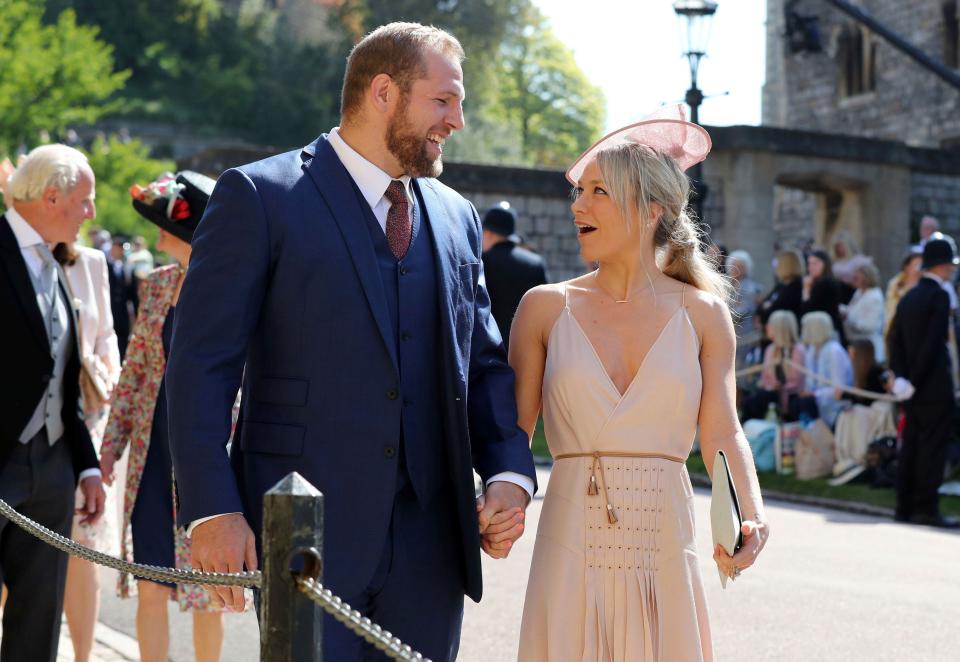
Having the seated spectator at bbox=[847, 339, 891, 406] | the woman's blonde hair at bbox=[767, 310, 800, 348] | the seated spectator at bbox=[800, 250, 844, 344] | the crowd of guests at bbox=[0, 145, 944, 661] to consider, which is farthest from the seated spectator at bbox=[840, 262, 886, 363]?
the crowd of guests at bbox=[0, 145, 944, 661]

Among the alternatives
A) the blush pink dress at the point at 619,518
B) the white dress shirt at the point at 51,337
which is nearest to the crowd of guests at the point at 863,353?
the white dress shirt at the point at 51,337

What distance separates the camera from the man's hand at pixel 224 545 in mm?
3533

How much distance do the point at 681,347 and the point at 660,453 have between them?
31cm

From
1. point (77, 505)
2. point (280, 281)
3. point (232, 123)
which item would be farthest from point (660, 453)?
point (232, 123)

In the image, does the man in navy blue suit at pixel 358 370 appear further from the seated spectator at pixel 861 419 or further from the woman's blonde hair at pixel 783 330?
the woman's blonde hair at pixel 783 330

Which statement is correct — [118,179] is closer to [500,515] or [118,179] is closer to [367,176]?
[367,176]

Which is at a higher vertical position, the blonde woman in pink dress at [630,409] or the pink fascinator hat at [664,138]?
the pink fascinator hat at [664,138]

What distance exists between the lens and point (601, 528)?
163 inches

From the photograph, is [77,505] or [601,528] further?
[77,505]

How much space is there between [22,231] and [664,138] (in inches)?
101

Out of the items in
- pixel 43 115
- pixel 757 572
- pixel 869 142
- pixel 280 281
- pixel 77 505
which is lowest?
pixel 757 572

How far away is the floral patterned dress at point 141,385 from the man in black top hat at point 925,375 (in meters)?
7.10

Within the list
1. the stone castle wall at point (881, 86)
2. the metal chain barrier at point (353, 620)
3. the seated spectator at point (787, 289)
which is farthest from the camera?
the stone castle wall at point (881, 86)

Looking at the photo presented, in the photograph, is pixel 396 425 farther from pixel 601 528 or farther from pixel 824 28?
pixel 824 28
